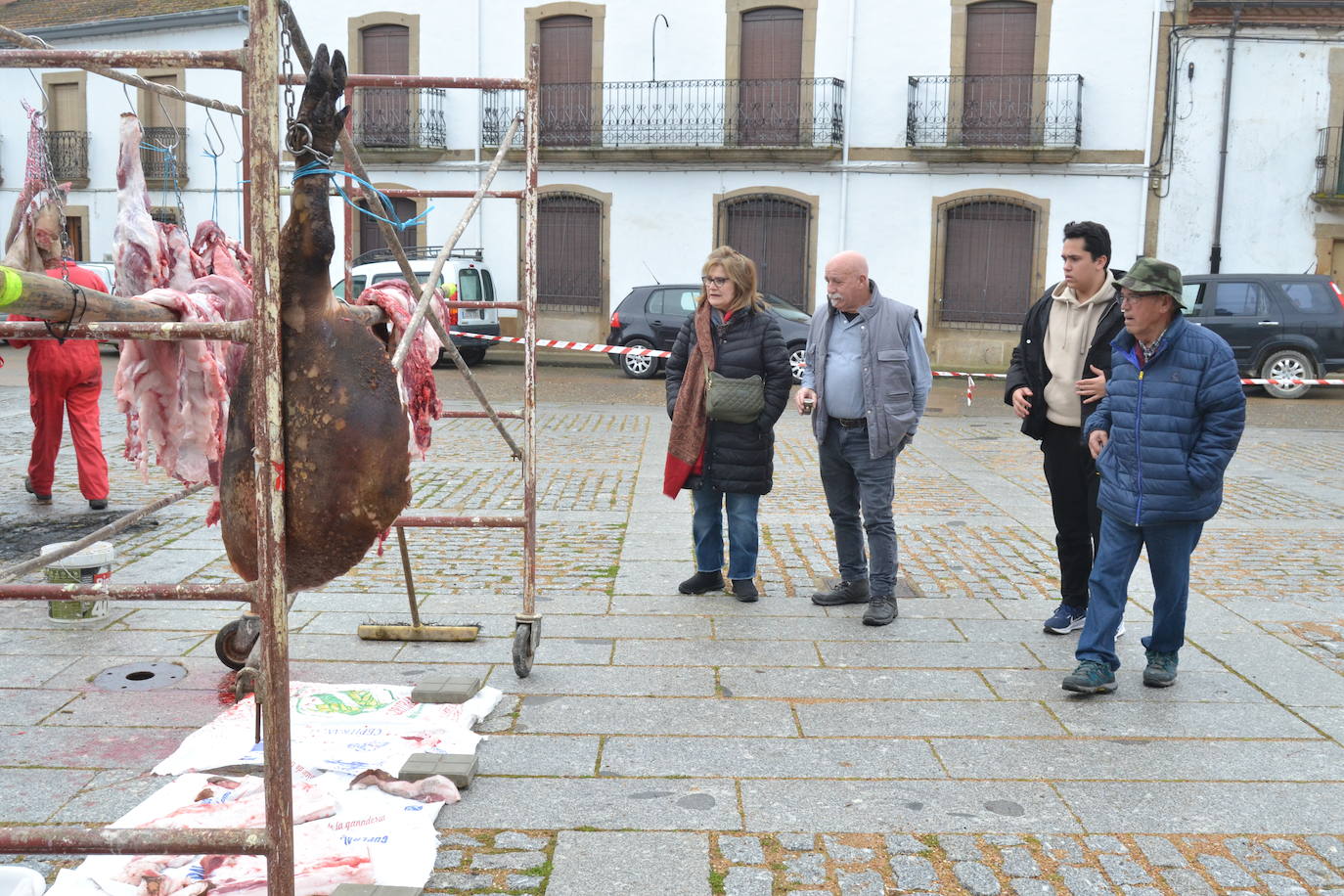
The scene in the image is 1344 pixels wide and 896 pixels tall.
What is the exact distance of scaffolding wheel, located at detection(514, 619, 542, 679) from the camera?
4.66 metres

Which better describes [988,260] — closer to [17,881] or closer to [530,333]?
[530,333]

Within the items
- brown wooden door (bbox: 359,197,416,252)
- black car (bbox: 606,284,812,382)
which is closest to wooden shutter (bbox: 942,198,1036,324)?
black car (bbox: 606,284,812,382)

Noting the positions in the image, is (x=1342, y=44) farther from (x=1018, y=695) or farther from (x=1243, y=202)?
(x=1018, y=695)

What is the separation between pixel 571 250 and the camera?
80.8 feet

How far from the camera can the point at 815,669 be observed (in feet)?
16.2

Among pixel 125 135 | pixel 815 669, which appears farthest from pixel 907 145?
pixel 125 135

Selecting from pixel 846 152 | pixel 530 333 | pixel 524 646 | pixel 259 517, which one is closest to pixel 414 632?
pixel 524 646

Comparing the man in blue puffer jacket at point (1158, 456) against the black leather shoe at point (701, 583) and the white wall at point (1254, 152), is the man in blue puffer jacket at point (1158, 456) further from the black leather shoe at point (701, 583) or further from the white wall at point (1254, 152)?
the white wall at point (1254, 152)

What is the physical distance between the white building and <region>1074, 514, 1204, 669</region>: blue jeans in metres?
18.1

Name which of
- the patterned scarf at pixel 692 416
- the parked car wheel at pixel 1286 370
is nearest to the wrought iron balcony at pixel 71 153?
the parked car wheel at pixel 1286 370

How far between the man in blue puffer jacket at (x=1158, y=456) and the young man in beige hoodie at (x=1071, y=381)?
0.45 meters

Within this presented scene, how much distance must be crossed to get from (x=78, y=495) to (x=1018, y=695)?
6.72m

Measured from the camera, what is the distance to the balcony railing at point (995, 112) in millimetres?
21625

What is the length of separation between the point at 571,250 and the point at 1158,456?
20879mm
